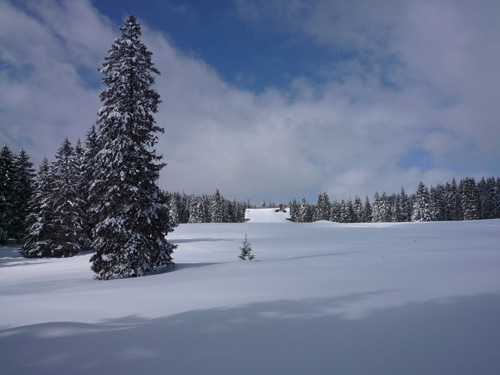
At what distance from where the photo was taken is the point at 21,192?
120 feet

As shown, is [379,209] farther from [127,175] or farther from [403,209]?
[127,175]

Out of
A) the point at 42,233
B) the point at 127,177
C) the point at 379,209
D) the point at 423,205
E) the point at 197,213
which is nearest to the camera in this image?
the point at 127,177

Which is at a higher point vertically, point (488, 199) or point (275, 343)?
point (488, 199)

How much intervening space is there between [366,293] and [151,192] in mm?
11319

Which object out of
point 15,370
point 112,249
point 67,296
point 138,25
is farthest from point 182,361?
point 138,25

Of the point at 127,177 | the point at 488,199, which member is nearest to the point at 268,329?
the point at 127,177

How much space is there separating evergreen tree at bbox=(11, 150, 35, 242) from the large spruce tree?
28843 millimetres

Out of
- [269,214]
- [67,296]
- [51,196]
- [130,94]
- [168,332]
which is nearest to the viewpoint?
[168,332]

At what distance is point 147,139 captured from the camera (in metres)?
14.2

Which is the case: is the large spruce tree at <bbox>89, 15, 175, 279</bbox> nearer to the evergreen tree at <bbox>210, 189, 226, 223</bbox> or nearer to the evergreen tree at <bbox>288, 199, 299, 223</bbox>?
the evergreen tree at <bbox>210, 189, 226, 223</bbox>

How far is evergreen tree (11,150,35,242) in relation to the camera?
35.6 metres

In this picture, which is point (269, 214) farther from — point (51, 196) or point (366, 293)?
point (366, 293)

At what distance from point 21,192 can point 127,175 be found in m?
33.5

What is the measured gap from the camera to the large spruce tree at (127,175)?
42.5 feet
